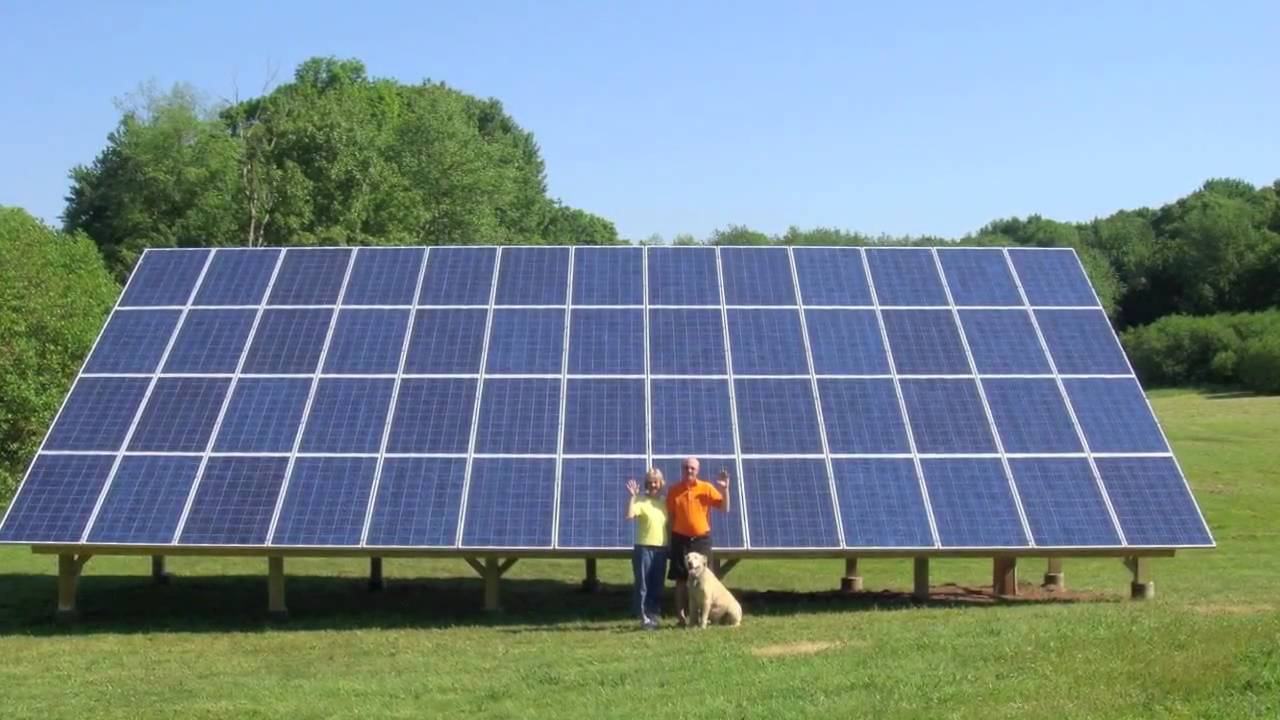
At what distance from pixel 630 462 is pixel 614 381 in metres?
1.68

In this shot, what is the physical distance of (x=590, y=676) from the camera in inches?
527

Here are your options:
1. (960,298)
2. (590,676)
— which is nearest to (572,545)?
(590,676)

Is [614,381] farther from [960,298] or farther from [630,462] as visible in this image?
[960,298]

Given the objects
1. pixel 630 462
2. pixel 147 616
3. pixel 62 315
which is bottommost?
pixel 147 616

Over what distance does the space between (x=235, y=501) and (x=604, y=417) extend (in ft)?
15.7

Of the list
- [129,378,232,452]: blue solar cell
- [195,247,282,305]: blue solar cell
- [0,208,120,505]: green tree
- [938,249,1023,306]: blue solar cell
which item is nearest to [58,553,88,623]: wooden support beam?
[129,378,232,452]: blue solar cell

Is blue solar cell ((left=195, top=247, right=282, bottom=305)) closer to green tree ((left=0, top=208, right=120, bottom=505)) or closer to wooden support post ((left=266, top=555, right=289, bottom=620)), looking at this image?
wooden support post ((left=266, top=555, right=289, bottom=620))

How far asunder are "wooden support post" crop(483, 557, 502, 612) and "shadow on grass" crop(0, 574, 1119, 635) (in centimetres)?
11

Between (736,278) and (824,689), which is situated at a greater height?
(736,278)

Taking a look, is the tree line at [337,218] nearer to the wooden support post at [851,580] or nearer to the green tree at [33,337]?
the green tree at [33,337]

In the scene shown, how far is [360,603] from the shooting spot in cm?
2100

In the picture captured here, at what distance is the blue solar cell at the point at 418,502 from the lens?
706 inches

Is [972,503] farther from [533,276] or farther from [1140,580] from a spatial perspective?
[533,276]

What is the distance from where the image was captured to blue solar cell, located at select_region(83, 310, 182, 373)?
20641mm
